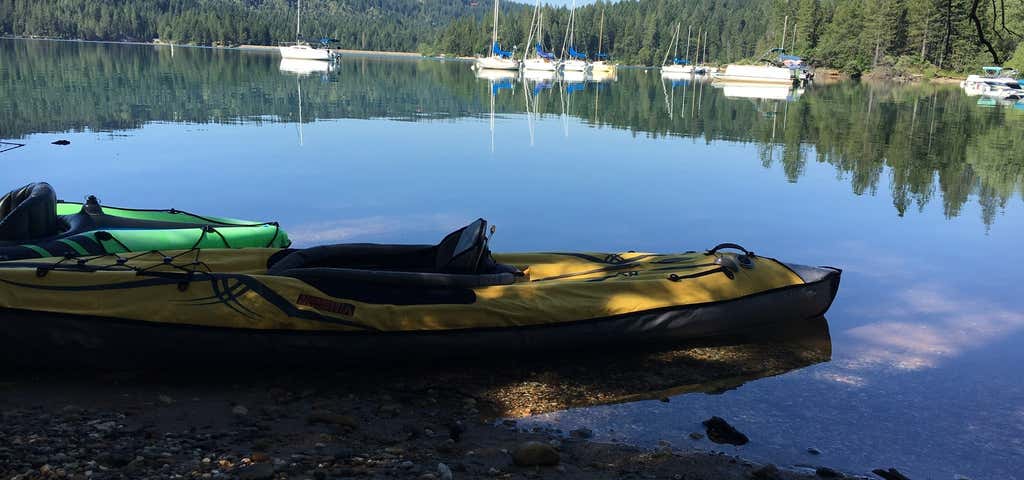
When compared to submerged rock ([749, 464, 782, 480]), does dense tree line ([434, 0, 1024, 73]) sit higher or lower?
higher

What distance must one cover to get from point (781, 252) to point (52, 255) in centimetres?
923

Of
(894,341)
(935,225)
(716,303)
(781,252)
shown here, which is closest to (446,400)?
(716,303)

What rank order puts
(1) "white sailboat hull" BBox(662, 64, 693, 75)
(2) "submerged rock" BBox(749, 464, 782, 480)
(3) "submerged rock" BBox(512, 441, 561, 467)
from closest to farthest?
(3) "submerged rock" BBox(512, 441, 561, 467) → (2) "submerged rock" BBox(749, 464, 782, 480) → (1) "white sailboat hull" BBox(662, 64, 693, 75)

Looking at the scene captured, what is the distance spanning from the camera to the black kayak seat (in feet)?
23.5

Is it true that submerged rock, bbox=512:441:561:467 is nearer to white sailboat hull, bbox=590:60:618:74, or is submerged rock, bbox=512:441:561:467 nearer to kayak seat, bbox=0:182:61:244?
kayak seat, bbox=0:182:61:244

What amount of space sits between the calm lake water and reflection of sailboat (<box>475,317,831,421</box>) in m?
0.16

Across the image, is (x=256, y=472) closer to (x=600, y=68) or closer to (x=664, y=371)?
(x=664, y=371)

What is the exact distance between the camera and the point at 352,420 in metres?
5.95

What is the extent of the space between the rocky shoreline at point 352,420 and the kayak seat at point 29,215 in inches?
85.4

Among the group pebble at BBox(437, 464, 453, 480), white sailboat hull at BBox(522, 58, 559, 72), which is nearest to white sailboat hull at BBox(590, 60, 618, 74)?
white sailboat hull at BBox(522, 58, 559, 72)

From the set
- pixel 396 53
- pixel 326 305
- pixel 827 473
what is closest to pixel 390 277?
pixel 326 305

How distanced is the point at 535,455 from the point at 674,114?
31.0 meters

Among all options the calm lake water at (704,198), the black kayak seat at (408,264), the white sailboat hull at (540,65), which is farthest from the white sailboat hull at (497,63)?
the black kayak seat at (408,264)

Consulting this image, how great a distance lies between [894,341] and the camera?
343 inches
